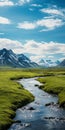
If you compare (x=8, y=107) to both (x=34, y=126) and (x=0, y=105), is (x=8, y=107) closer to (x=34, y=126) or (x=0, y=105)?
(x=0, y=105)

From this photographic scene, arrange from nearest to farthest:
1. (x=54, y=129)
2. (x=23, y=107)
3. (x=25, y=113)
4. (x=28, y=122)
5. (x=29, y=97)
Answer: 1. (x=54, y=129)
2. (x=28, y=122)
3. (x=25, y=113)
4. (x=23, y=107)
5. (x=29, y=97)

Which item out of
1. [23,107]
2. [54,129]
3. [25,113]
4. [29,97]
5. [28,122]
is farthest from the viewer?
[29,97]

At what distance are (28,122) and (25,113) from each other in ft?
27.2

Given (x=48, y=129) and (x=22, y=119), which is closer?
(x=48, y=129)

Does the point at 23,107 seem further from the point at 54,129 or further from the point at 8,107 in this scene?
the point at 54,129

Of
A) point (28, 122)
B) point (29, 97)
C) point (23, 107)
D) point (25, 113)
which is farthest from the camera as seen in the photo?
point (29, 97)

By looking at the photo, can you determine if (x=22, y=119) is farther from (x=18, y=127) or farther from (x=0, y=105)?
(x=0, y=105)

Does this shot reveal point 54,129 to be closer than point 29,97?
Yes

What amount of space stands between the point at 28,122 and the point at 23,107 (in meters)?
16.2

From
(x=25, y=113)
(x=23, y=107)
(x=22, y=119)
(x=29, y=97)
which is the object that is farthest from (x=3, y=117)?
(x=29, y=97)

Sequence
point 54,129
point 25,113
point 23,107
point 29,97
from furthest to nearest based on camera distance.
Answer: point 29,97, point 23,107, point 25,113, point 54,129

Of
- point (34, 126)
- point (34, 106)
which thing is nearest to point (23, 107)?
point (34, 106)

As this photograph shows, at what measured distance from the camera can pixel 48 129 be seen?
48.1 meters

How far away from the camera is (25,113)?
61.6 metres
